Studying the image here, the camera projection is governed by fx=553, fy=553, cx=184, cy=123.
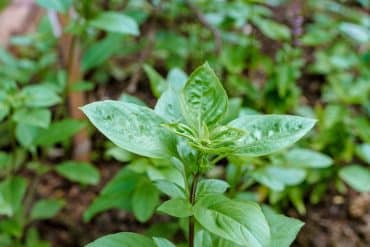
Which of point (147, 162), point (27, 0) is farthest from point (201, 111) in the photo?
point (27, 0)

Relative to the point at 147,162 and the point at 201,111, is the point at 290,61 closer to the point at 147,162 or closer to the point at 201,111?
the point at 147,162

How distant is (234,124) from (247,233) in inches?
6.1

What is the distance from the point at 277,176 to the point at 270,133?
47cm

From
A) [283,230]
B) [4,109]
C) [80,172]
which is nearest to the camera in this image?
[283,230]

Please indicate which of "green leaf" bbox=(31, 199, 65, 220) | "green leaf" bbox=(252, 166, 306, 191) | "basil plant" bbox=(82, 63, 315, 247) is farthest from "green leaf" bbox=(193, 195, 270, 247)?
"green leaf" bbox=(31, 199, 65, 220)

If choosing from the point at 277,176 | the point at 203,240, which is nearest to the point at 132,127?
the point at 203,240

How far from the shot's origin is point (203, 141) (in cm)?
66

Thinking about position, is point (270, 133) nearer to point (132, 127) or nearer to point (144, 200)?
point (132, 127)

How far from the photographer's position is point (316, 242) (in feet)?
4.57

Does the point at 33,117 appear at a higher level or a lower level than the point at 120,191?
higher

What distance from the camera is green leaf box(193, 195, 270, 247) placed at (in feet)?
1.99

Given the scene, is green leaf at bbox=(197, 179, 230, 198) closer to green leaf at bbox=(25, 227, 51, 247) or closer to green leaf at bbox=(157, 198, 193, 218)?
green leaf at bbox=(157, 198, 193, 218)

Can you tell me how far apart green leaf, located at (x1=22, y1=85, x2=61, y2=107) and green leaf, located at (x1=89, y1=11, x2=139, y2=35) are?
0.59 ft

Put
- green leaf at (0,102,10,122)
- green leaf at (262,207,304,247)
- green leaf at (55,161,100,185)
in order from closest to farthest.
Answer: green leaf at (262,207,304,247) → green leaf at (0,102,10,122) → green leaf at (55,161,100,185)
